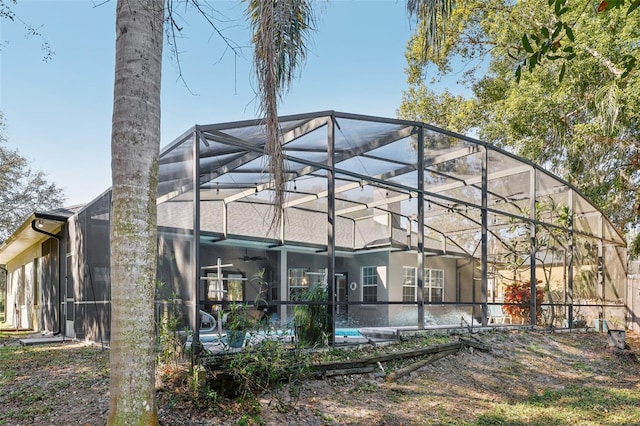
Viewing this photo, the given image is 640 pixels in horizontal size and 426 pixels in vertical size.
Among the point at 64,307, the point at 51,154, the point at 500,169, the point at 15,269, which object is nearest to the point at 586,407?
the point at 500,169

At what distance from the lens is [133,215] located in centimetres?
345

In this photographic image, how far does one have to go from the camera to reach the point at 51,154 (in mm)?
22469

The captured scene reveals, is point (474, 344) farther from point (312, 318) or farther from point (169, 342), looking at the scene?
point (169, 342)

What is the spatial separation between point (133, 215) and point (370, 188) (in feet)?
28.3

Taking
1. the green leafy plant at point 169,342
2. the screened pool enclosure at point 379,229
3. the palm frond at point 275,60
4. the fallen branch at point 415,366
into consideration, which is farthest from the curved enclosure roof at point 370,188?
the fallen branch at point 415,366

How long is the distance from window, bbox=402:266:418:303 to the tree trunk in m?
11.2

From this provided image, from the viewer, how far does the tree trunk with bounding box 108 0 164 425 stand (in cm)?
341

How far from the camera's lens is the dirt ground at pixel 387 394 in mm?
4836

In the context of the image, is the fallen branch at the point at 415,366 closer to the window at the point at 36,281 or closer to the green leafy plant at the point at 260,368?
the green leafy plant at the point at 260,368

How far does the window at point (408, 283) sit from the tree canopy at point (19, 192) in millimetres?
16274

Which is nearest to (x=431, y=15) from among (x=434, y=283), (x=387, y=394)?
(x=387, y=394)

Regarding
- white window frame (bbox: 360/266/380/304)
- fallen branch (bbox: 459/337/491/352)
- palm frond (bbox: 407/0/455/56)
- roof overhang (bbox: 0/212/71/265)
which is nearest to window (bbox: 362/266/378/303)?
white window frame (bbox: 360/266/380/304)

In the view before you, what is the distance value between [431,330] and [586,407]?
2.95m

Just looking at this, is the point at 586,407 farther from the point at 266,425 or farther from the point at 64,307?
the point at 64,307
